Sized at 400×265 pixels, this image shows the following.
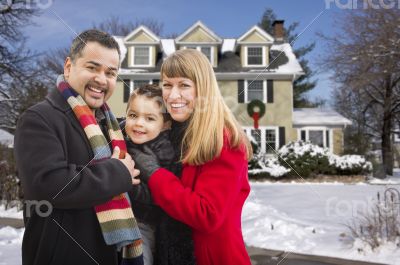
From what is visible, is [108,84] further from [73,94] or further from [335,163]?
[335,163]

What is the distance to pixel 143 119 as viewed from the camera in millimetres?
1267

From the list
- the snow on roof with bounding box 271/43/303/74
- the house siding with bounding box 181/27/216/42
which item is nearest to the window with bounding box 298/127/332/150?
the snow on roof with bounding box 271/43/303/74

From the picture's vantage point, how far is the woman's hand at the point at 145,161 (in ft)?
4.09

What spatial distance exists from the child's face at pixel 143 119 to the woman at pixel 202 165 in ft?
0.16

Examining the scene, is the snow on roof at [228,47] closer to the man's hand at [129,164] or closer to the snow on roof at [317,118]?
the snow on roof at [317,118]

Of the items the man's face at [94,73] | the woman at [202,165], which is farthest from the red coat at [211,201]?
the man's face at [94,73]

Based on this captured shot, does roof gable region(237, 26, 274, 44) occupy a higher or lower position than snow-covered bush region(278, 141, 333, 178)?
higher

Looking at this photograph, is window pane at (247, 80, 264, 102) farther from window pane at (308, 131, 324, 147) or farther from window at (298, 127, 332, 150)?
window pane at (308, 131, 324, 147)

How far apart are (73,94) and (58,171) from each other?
30 cm

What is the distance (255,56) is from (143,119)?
52.1ft

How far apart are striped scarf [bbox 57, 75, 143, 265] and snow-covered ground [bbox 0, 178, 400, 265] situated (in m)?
3.81

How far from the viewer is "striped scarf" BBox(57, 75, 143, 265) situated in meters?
1.20

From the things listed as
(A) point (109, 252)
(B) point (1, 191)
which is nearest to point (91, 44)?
(A) point (109, 252)

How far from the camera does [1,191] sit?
28.2 ft
